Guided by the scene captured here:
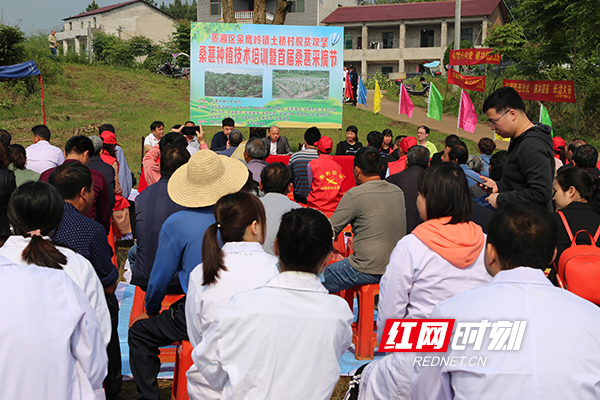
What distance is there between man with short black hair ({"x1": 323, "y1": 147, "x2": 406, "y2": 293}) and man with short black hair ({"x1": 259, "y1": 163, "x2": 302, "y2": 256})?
1.36 feet

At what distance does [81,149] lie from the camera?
467 centimetres

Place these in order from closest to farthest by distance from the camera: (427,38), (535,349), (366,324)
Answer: (535,349) → (366,324) → (427,38)

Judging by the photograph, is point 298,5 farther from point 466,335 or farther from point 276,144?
point 466,335

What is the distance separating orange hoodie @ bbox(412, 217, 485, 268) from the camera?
2457 millimetres

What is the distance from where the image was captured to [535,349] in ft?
4.80

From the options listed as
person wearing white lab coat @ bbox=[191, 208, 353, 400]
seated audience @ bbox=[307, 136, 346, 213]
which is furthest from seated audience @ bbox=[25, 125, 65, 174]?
person wearing white lab coat @ bbox=[191, 208, 353, 400]

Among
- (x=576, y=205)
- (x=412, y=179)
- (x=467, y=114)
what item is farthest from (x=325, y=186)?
(x=467, y=114)

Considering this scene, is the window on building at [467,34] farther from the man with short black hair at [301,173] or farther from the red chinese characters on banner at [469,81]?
the man with short black hair at [301,173]

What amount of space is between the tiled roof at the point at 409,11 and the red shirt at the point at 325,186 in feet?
102

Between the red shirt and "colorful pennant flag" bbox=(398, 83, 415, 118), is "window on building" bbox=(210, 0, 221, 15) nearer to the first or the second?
"colorful pennant flag" bbox=(398, 83, 415, 118)

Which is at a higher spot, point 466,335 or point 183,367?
point 466,335

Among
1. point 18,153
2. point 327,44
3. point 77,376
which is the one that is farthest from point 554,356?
point 327,44

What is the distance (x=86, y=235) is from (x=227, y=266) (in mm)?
985

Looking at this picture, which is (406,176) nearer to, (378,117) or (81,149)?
(81,149)
